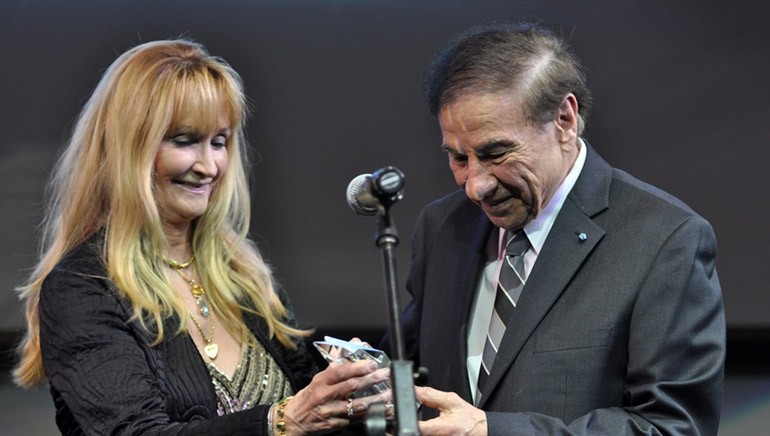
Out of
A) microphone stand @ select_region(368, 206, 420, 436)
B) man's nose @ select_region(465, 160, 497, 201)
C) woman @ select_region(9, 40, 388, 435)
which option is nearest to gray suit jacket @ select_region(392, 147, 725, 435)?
man's nose @ select_region(465, 160, 497, 201)

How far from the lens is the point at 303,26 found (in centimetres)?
369

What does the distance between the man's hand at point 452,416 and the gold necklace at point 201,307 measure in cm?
72

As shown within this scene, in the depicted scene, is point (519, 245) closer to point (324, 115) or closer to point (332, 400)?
point (332, 400)

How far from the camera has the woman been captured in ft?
8.14

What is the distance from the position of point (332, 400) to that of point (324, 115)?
1.45 m

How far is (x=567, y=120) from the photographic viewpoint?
2.51 metres

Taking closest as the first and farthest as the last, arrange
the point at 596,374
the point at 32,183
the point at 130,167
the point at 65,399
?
the point at 596,374 < the point at 65,399 < the point at 130,167 < the point at 32,183

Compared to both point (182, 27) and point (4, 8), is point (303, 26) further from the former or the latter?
point (4, 8)

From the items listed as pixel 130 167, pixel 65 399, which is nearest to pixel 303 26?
pixel 130 167

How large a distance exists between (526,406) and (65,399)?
1.03 metres

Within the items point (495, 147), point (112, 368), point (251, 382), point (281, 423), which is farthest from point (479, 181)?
point (112, 368)

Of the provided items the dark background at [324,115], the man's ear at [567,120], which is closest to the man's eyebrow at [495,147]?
the man's ear at [567,120]

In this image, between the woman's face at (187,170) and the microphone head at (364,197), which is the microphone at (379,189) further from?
the woman's face at (187,170)

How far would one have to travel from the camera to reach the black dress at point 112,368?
247 centimetres
